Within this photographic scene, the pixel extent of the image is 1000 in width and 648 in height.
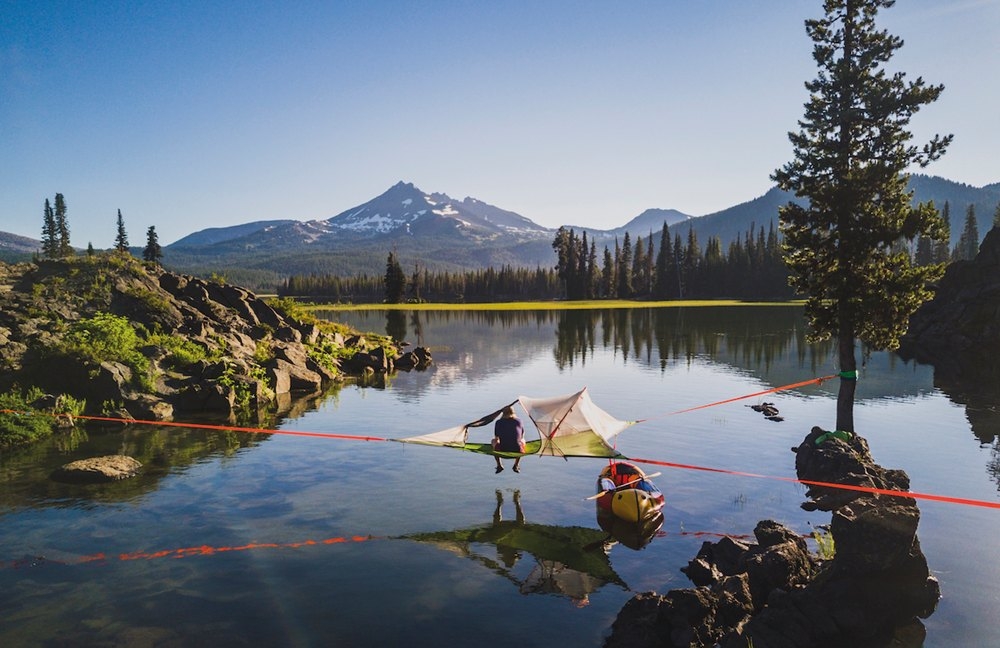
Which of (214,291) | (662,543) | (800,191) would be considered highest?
(800,191)

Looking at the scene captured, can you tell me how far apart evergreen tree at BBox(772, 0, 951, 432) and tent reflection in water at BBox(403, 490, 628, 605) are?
1411 centimetres

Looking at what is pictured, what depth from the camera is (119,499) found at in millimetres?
19141

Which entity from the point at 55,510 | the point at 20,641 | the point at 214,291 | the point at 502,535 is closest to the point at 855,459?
the point at 502,535

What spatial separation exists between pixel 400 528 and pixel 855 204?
21415mm

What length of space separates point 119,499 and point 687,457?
20.1m

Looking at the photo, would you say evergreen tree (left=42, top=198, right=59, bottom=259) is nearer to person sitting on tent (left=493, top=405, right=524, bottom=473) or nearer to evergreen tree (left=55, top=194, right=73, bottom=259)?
evergreen tree (left=55, top=194, right=73, bottom=259)

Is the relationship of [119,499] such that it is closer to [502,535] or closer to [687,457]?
[502,535]

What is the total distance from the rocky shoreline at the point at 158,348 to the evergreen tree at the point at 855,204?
2786 centimetres

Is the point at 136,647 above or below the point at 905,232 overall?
below

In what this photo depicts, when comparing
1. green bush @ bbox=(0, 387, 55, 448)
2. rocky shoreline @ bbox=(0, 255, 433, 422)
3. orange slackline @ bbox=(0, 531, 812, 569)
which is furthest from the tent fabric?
green bush @ bbox=(0, 387, 55, 448)

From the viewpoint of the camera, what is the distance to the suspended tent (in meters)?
19.2

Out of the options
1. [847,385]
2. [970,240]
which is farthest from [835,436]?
[970,240]

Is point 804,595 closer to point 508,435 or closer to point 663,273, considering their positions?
point 508,435

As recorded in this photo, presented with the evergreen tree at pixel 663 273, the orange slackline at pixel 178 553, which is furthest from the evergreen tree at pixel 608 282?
the orange slackline at pixel 178 553
